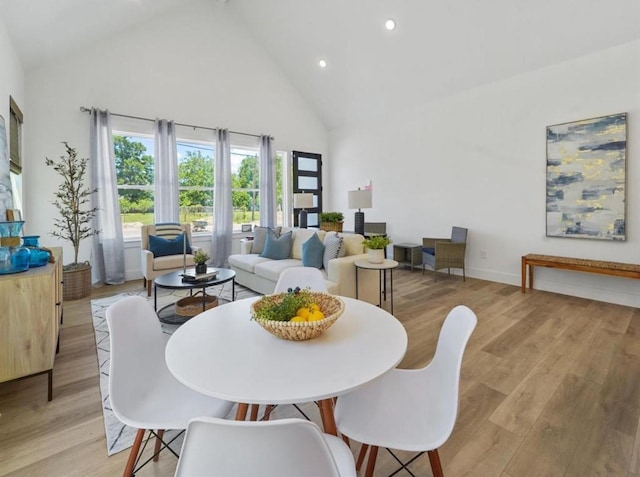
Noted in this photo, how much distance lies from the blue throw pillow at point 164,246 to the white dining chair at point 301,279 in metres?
2.91

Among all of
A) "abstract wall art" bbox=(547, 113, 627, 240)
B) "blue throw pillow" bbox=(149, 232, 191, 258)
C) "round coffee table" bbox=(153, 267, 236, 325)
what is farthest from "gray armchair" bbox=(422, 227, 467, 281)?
"blue throw pillow" bbox=(149, 232, 191, 258)

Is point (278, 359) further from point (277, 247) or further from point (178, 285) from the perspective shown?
point (277, 247)

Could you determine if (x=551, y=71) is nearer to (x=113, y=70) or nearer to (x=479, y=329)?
(x=479, y=329)

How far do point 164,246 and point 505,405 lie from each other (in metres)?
4.30

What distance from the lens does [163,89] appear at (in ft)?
17.1

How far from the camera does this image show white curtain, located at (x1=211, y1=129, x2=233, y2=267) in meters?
5.78

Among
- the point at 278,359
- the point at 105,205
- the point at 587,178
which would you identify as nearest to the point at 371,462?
the point at 278,359

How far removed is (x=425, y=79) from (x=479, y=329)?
407 centimetres

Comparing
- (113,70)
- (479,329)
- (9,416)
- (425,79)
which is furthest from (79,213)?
(425,79)

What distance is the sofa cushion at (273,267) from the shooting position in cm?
377

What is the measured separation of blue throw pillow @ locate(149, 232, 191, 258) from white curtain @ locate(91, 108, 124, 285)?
81 centimetres

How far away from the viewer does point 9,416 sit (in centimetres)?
189

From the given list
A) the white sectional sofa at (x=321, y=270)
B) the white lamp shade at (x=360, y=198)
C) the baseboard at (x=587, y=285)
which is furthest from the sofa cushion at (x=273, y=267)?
the baseboard at (x=587, y=285)

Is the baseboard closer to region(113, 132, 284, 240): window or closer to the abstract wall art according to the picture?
the abstract wall art
